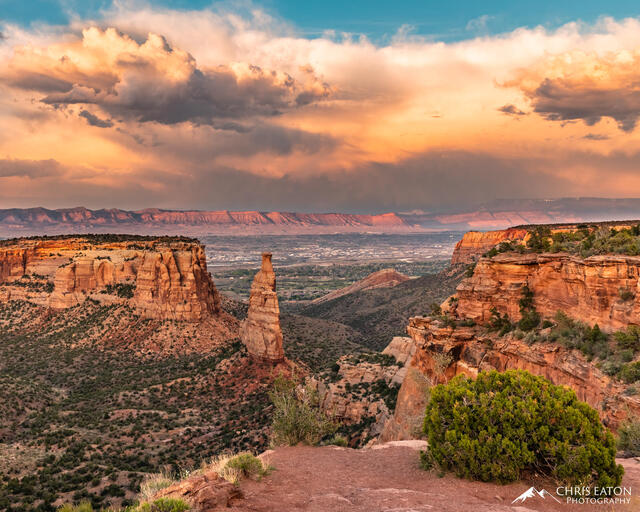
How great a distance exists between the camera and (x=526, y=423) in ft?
41.1

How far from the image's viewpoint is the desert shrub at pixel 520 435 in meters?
11.6

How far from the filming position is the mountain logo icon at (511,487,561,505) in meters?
11.5

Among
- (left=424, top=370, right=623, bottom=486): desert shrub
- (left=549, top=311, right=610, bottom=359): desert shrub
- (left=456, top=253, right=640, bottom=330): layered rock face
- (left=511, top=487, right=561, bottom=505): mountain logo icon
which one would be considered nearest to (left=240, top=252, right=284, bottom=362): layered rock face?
(left=456, top=253, right=640, bottom=330): layered rock face

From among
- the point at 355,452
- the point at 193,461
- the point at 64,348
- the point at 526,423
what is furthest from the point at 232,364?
the point at 526,423

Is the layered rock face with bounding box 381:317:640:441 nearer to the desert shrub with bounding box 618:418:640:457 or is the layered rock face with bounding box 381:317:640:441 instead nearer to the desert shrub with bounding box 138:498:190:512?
the desert shrub with bounding box 618:418:640:457

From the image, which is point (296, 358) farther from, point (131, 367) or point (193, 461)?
point (193, 461)

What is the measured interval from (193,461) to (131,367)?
26.4 meters

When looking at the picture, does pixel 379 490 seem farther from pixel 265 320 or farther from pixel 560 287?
pixel 265 320

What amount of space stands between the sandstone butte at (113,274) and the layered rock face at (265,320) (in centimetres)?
1373

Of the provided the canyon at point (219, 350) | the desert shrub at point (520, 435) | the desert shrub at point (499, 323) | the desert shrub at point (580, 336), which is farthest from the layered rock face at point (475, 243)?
the desert shrub at point (520, 435)

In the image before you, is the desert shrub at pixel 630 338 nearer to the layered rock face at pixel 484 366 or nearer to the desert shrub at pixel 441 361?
the layered rock face at pixel 484 366

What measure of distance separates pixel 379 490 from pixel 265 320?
3765cm

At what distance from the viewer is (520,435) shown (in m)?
12.4

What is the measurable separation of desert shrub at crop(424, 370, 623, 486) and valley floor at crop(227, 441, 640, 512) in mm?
630
